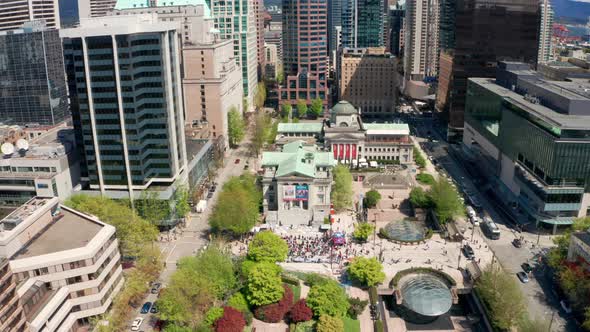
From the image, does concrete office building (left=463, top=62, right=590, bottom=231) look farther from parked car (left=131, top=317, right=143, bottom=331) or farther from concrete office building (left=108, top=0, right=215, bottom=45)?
concrete office building (left=108, top=0, right=215, bottom=45)

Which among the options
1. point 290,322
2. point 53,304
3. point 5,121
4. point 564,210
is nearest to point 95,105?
point 53,304

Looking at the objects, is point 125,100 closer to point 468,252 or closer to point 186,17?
point 186,17

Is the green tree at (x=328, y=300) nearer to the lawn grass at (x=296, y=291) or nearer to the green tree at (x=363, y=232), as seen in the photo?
the lawn grass at (x=296, y=291)

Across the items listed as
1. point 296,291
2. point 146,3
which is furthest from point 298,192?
point 146,3

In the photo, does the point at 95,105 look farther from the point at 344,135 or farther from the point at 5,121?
the point at 5,121

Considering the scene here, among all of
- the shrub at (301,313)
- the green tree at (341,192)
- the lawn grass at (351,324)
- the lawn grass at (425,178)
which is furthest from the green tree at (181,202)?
the lawn grass at (425,178)

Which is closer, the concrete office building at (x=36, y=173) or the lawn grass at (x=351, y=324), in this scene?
the lawn grass at (x=351, y=324)
